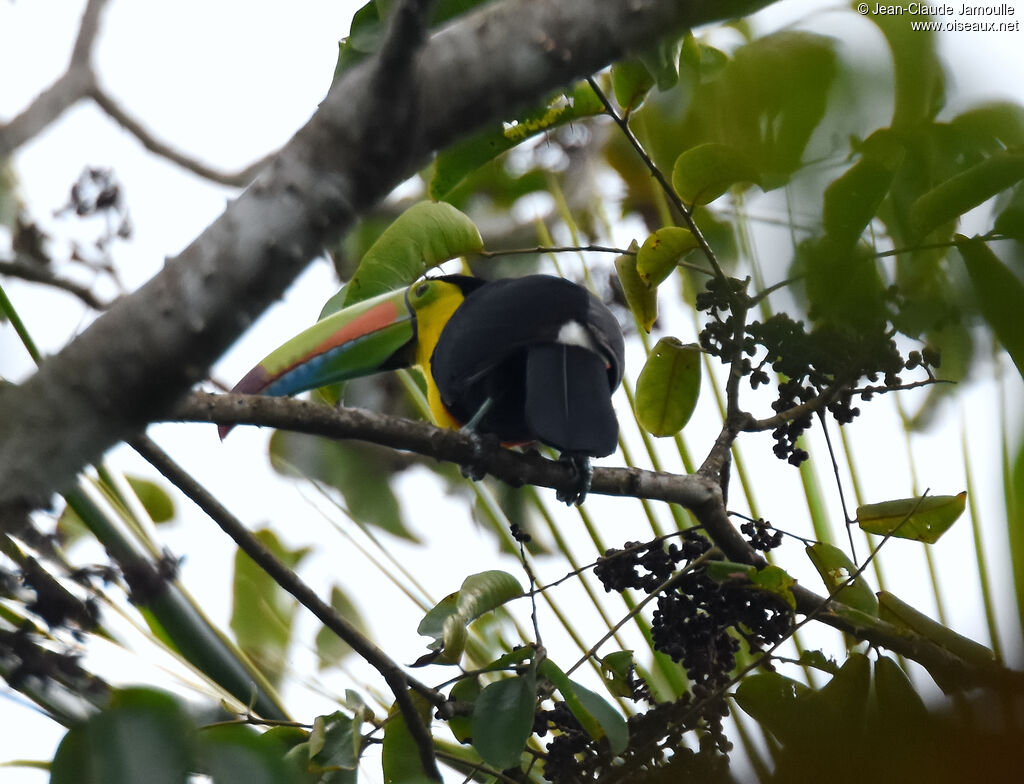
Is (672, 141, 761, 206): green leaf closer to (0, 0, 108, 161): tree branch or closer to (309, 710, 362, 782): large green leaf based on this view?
(309, 710, 362, 782): large green leaf

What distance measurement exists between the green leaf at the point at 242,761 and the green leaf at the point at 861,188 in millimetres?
739

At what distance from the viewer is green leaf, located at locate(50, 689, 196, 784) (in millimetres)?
872

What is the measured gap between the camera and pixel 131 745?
893mm

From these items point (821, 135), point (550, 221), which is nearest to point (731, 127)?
point (821, 135)

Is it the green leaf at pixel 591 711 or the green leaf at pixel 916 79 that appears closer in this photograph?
the green leaf at pixel 916 79

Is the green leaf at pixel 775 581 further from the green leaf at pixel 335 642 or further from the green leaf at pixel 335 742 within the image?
the green leaf at pixel 335 642

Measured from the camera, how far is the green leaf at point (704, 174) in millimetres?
1552

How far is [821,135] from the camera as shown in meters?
0.80

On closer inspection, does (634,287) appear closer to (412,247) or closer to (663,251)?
(663,251)

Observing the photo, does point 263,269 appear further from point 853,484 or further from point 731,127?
point 853,484

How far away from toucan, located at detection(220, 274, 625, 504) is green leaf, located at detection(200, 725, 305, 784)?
992 millimetres

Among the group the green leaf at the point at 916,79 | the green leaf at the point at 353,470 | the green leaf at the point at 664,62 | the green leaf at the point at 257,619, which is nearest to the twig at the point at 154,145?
the green leaf at the point at 353,470

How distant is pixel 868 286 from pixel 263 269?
0.55m

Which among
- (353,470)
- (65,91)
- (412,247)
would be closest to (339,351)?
(353,470)
